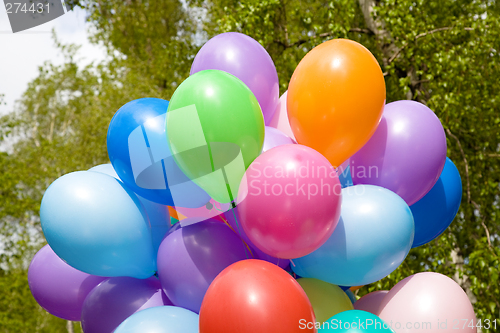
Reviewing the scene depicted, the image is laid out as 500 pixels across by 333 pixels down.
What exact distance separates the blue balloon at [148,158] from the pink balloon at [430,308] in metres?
0.90

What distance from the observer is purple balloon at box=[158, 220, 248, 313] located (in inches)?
62.9

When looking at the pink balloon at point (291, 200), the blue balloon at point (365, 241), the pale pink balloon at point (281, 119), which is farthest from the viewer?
the pale pink balloon at point (281, 119)

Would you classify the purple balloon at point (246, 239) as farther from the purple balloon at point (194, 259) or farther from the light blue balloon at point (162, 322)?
the light blue balloon at point (162, 322)

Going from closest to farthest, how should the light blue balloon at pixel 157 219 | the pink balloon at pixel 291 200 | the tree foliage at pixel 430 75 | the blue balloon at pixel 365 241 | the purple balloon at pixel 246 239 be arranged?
the pink balloon at pixel 291 200
the blue balloon at pixel 365 241
the purple balloon at pixel 246 239
the light blue balloon at pixel 157 219
the tree foliage at pixel 430 75

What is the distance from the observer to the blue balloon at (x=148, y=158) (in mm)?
1634

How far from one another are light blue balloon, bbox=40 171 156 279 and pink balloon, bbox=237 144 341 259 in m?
0.51

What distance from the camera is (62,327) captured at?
12.8m

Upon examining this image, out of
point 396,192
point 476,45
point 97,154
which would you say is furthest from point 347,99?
point 97,154

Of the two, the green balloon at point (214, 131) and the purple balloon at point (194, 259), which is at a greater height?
A: the green balloon at point (214, 131)

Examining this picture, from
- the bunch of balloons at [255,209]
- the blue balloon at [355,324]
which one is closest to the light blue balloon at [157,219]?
the bunch of balloons at [255,209]

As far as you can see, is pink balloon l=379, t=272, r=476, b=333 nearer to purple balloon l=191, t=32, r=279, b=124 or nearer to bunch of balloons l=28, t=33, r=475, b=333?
bunch of balloons l=28, t=33, r=475, b=333

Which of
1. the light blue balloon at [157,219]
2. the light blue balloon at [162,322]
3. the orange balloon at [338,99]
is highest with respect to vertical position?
the orange balloon at [338,99]

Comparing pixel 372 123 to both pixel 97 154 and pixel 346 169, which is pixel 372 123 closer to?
pixel 346 169

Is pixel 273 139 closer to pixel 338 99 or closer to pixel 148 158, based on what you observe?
pixel 338 99
